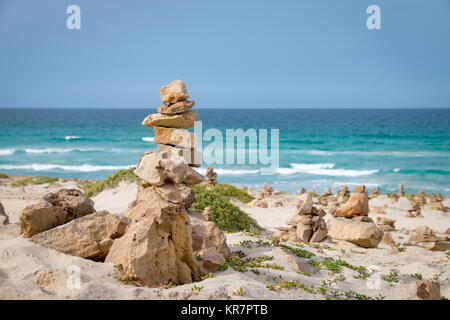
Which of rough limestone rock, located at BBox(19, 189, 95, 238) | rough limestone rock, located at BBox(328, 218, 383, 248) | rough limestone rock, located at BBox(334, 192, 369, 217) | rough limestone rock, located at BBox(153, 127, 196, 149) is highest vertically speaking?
rough limestone rock, located at BBox(153, 127, 196, 149)

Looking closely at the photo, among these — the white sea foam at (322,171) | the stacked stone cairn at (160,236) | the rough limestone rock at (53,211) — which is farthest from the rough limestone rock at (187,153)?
the white sea foam at (322,171)

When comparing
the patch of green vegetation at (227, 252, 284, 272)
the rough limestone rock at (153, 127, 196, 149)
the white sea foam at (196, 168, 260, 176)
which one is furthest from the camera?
the white sea foam at (196, 168, 260, 176)

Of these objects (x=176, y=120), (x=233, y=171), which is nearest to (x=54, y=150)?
(x=233, y=171)

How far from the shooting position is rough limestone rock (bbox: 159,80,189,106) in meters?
9.16

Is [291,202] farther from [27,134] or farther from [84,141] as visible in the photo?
[27,134]

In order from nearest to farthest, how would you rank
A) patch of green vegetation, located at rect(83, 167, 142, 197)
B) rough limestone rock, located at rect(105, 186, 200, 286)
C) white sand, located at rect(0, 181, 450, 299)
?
white sand, located at rect(0, 181, 450, 299)
rough limestone rock, located at rect(105, 186, 200, 286)
patch of green vegetation, located at rect(83, 167, 142, 197)

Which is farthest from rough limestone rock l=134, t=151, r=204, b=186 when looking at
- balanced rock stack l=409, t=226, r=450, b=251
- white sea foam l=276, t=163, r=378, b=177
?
white sea foam l=276, t=163, r=378, b=177

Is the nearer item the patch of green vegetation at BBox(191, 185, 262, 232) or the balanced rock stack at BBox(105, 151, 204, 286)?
A: the balanced rock stack at BBox(105, 151, 204, 286)

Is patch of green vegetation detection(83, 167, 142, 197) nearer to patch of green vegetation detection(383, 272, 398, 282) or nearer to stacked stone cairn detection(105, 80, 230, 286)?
stacked stone cairn detection(105, 80, 230, 286)

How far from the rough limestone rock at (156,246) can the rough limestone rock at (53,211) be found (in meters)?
1.33

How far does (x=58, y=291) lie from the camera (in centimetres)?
530

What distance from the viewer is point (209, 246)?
7738 mm

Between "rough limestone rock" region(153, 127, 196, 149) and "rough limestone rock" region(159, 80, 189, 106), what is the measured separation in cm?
75

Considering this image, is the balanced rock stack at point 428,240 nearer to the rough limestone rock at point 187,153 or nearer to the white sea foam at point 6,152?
the rough limestone rock at point 187,153
